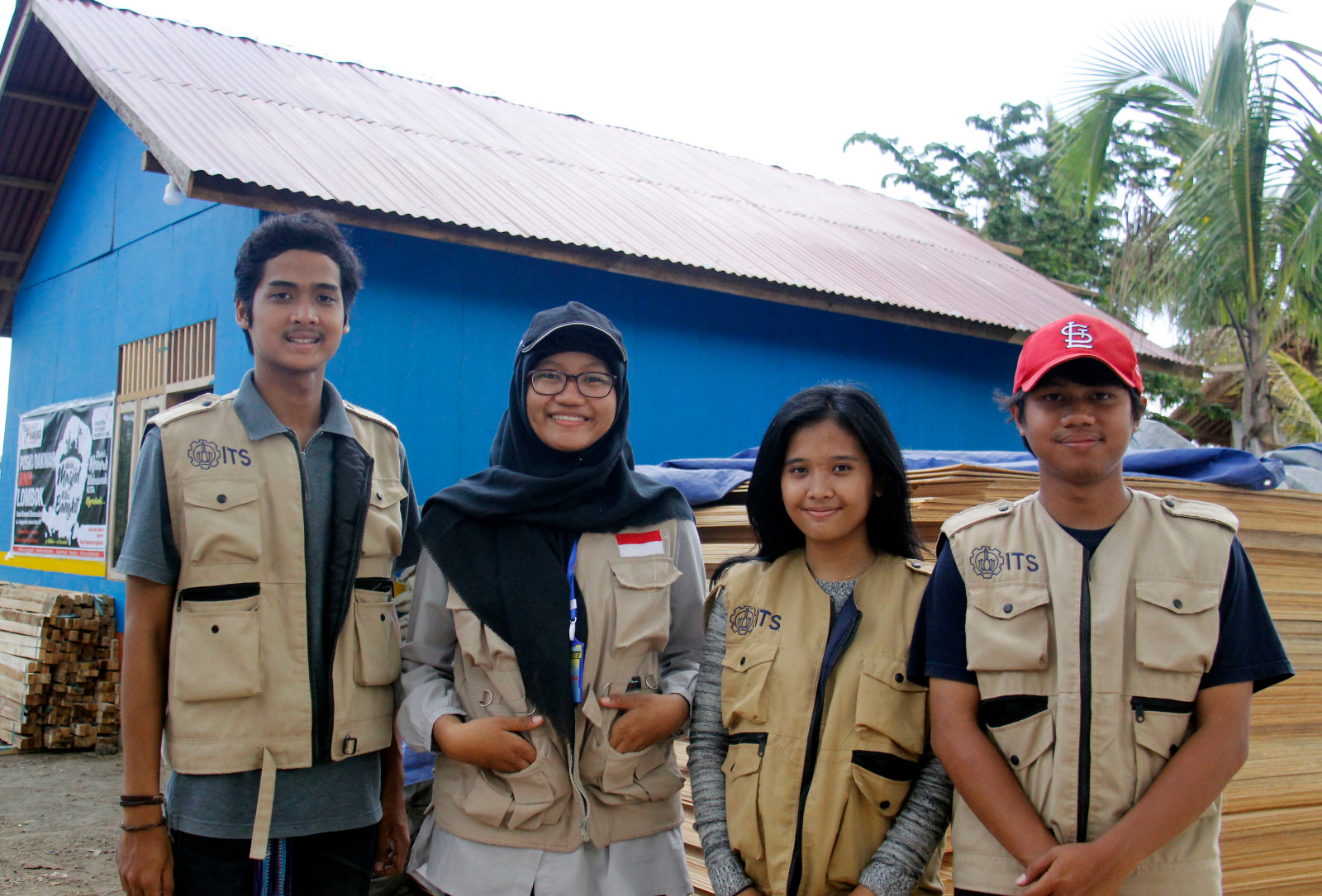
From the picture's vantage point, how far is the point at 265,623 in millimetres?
2035

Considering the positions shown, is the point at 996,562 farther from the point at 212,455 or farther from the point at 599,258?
the point at 599,258

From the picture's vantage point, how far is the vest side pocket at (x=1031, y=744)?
70.3 inches

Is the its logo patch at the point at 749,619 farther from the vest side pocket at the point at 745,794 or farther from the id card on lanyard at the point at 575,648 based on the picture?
the id card on lanyard at the point at 575,648

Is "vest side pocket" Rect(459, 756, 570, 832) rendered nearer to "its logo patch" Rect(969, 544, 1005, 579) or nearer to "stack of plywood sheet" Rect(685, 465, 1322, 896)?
"its logo patch" Rect(969, 544, 1005, 579)

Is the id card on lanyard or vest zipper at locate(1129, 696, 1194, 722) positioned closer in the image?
vest zipper at locate(1129, 696, 1194, 722)

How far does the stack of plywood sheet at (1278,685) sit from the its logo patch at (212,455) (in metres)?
1.89

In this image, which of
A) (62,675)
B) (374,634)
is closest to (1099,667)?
(374,634)

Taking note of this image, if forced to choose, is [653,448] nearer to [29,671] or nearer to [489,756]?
[29,671]

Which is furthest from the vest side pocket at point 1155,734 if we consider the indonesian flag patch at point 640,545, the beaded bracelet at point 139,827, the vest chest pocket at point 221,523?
the beaded bracelet at point 139,827

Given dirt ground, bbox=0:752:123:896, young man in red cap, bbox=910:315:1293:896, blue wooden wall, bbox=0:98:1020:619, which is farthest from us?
blue wooden wall, bbox=0:98:1020:619

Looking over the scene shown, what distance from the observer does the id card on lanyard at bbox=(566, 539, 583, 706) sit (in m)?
2.02

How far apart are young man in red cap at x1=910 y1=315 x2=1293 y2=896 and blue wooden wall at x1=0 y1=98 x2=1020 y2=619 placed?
4914mm

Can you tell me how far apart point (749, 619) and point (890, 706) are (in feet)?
1.12

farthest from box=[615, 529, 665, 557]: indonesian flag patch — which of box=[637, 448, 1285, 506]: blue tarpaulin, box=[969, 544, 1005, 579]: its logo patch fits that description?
box=[637, 448, 1285, 506]: blue tarpaulin
